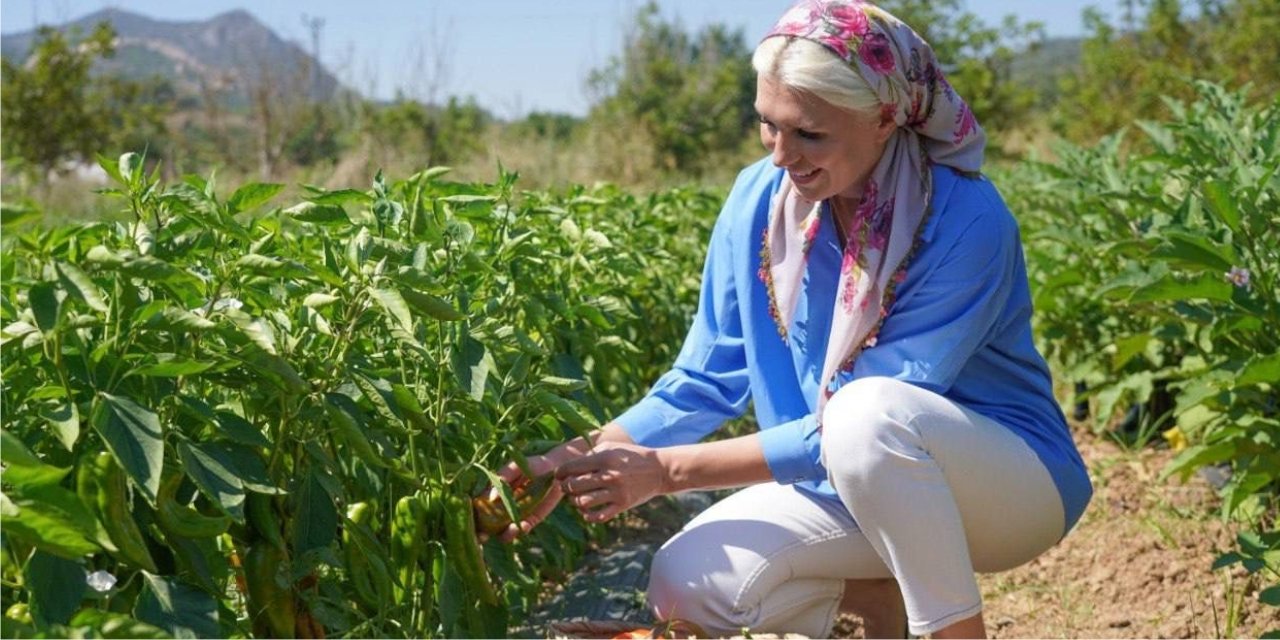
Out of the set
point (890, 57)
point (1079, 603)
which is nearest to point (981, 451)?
point (890, 57)

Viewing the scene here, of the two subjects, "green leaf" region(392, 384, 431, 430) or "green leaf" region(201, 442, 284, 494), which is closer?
"green leaf" region(201, 442, 284, 494)

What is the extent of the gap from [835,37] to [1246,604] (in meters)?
1.52

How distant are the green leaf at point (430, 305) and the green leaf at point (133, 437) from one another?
39cm

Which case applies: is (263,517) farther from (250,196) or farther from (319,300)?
(250,196)

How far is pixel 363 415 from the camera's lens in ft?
6.07

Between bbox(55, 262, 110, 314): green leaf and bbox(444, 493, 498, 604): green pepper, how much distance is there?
0.74 metres

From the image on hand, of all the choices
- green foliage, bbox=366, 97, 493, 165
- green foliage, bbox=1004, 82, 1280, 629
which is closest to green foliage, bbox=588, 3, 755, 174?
green foliage, bbox=366, 97, 493, 165

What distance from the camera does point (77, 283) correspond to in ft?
4.66

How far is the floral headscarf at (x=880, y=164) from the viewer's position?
2271mm

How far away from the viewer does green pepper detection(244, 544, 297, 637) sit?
1817 mm

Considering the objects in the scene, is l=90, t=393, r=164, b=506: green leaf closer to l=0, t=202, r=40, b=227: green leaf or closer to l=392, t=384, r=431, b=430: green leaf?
l=0, t=202, r=40, b=227: green leaf

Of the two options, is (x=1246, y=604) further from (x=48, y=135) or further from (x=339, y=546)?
(x=48, y=135)

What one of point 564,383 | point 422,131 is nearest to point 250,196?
point 564,383

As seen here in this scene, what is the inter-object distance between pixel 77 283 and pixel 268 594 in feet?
1.89
